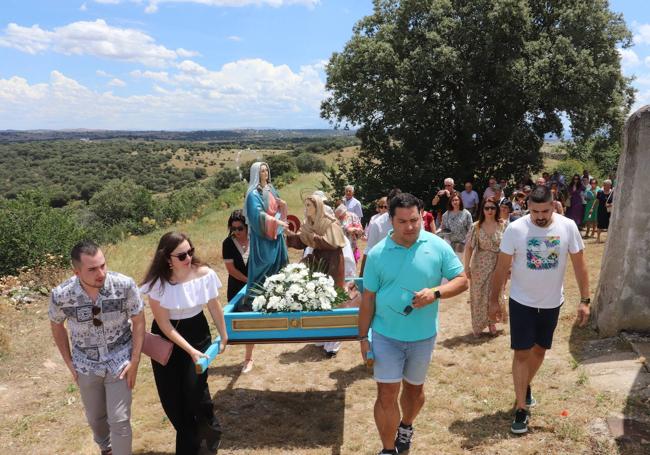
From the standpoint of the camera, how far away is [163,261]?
375 centimetres

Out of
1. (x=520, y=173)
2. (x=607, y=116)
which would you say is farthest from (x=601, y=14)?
(x=520, y=173)

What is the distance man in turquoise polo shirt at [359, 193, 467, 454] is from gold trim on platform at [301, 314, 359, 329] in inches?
28.8

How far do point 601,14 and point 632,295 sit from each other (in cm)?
1336

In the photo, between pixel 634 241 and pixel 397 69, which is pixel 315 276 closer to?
pixel 634 241

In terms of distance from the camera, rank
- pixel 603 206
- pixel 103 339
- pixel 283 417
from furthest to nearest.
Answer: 1. pixel 603 206
2. pixel 283 417
3. pixel 103 339

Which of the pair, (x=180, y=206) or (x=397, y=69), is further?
(x=180, y=206)

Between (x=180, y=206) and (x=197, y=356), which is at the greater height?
(x=197, y=356)

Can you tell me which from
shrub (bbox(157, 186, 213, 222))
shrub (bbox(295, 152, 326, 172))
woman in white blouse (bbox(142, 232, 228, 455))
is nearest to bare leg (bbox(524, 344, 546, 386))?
woman in white blouse (bbox(142, 232, 228, 455))

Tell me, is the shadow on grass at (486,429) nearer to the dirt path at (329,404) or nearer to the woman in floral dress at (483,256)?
the dirt path at (329,404)

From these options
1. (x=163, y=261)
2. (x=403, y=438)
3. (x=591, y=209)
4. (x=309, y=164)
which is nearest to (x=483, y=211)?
(x=403, y=438)

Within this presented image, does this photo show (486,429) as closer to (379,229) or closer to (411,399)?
(411,399)

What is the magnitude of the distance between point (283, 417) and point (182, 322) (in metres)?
1.67

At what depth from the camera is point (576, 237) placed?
3.99 metres

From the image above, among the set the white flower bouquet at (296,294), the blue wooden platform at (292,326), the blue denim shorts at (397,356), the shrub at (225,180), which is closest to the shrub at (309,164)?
the shrub at (225,180)
